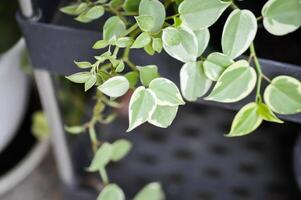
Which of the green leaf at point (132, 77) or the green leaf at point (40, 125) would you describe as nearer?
the green leaf at point (132, 77)

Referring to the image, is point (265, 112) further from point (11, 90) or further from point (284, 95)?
point (11, 90)

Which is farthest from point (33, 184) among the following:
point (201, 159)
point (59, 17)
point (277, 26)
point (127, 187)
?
point (277, 26)

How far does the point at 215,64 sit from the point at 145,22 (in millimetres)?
76

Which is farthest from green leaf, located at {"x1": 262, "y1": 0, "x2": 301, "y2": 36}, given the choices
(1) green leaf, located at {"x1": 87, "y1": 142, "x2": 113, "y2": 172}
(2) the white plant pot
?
(2) the white plant pot

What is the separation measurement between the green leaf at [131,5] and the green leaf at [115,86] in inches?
3.1

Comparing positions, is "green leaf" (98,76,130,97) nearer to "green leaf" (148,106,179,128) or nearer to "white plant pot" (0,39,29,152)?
"green leaf" (148,106,179,128)

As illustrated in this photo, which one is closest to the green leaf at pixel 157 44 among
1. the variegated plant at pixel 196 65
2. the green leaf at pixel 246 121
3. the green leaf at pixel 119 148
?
the variegated plant at pixel 196 65

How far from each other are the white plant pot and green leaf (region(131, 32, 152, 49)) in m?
0.30

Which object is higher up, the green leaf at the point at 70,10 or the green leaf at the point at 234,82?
the green leaf at the point at 70,10

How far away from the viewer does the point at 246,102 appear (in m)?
0.56

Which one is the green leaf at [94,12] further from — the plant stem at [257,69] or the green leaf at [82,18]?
the plant stem at [257,69]

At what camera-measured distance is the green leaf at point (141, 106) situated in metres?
0.49

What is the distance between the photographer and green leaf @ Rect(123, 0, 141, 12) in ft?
1.73

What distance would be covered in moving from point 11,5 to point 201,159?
1.29 feet
